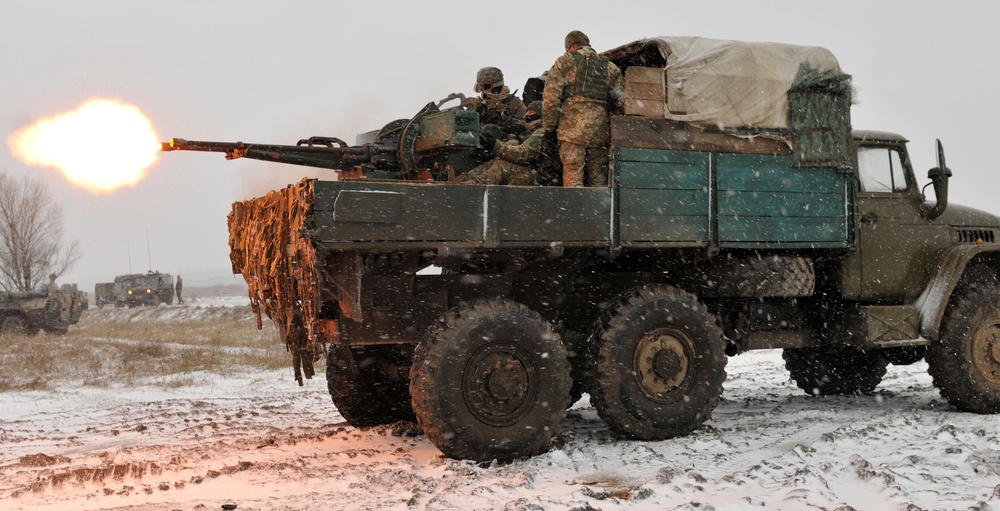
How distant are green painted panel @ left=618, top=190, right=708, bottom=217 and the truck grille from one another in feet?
9.70

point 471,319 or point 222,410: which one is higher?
point 471,319

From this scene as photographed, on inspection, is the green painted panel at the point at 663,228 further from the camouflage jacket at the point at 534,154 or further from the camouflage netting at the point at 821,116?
the camouflage netting at the point at 821,116

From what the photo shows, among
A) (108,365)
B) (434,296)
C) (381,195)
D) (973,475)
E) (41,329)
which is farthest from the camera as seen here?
(41,329)

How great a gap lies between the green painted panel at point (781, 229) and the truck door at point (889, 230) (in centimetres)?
38

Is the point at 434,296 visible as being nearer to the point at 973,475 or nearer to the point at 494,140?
the point at 494,140

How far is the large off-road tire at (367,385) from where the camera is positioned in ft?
24.6

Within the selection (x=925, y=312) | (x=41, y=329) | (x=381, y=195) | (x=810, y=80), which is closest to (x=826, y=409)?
(x=925, y=312)

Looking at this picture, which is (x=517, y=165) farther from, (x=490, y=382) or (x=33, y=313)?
(x=33, y=313)

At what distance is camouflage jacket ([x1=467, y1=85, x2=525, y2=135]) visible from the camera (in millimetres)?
8031

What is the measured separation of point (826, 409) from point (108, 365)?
10.3m

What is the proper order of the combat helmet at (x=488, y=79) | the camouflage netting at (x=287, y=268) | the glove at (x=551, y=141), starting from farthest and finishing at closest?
the combat helmet at (x=488, y=79) → the glove at (x=551, y=141) → the camouflage netting at (x=287, y=268)

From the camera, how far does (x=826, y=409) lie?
848 centimetres

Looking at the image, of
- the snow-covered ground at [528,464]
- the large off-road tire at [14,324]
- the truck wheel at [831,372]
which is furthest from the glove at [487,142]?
the large off-road tire at [14,324]

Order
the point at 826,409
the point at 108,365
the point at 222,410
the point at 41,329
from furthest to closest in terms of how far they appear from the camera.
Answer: the point at 41,329 < the point at 108,365 < the point at 222,410 < the point at 826,409
